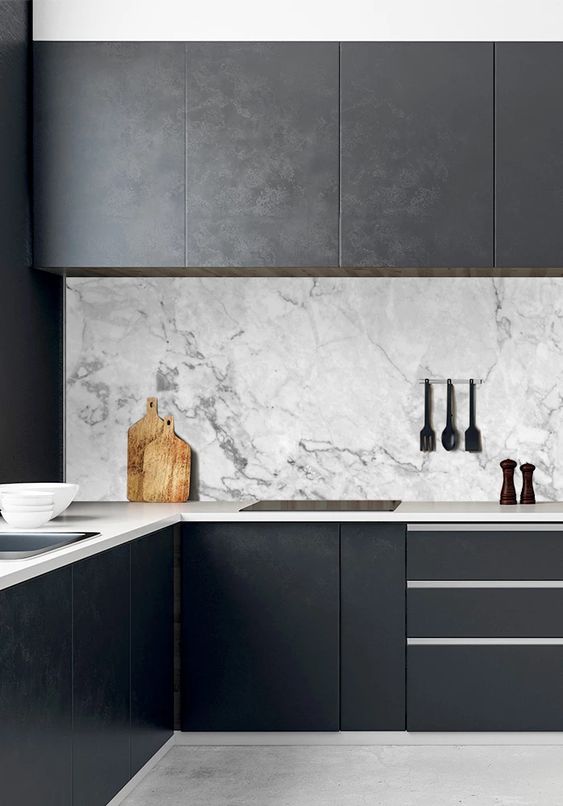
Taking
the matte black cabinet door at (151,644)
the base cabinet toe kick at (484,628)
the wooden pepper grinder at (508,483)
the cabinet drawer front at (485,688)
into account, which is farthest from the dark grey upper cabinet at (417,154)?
the cabinet drawer front at (485,688)

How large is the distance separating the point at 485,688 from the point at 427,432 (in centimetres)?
103

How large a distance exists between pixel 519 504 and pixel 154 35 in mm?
2151

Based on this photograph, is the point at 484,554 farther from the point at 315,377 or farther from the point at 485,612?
the point at 315,377

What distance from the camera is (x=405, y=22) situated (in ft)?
12.0

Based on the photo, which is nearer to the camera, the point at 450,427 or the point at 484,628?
the point at 484,628

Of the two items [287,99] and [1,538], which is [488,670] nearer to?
[1,538]

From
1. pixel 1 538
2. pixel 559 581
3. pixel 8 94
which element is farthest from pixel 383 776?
pixel 8 94

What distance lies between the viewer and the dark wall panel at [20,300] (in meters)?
3.45

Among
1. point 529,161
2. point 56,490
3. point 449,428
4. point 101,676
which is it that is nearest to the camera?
point 101,676

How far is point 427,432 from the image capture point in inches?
158

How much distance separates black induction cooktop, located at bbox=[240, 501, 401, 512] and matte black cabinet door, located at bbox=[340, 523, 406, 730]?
0.13 m

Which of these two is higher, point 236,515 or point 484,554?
point 236,515

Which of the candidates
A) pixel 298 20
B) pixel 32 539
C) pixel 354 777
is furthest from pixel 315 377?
pixel 32 539

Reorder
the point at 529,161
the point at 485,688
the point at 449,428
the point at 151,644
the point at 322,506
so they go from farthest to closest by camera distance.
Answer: the point at 449,428
the point at 322,506
the point at 529,161
the point at 485,688
the point at 151,644
